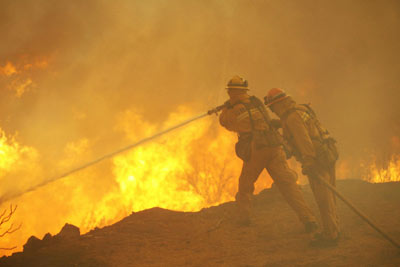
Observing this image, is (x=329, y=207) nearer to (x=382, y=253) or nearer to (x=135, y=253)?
(x=382, y=253)

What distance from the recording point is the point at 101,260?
5.26 m

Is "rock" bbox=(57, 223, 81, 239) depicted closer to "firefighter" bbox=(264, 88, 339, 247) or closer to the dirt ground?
the dirt ground

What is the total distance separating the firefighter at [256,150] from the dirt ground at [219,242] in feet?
1.83

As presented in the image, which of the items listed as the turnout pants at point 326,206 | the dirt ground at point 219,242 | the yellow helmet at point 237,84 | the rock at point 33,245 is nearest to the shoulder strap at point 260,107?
the yellow helmet at point 237,84

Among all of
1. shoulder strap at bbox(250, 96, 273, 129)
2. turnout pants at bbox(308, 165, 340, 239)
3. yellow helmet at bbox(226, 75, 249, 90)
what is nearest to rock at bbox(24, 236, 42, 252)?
yellow helmet at bbox(226, 75, 249, 90)

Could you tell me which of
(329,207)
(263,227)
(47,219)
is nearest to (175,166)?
(47,219)

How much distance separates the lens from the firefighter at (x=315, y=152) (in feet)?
17.6

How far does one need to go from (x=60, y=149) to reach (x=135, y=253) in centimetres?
1922

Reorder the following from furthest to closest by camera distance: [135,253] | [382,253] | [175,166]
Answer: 1. [175,166]
2. [135,253]
3. [382,253]

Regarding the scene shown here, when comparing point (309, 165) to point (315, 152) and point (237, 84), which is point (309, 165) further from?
point (237, 84)

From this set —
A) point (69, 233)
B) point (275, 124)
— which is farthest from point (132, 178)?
point (275, 124)

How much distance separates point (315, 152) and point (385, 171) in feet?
55.6

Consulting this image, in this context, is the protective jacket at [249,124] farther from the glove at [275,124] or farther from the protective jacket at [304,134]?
the protective jacket at [304,134]

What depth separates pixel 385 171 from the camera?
20172 millimetres
